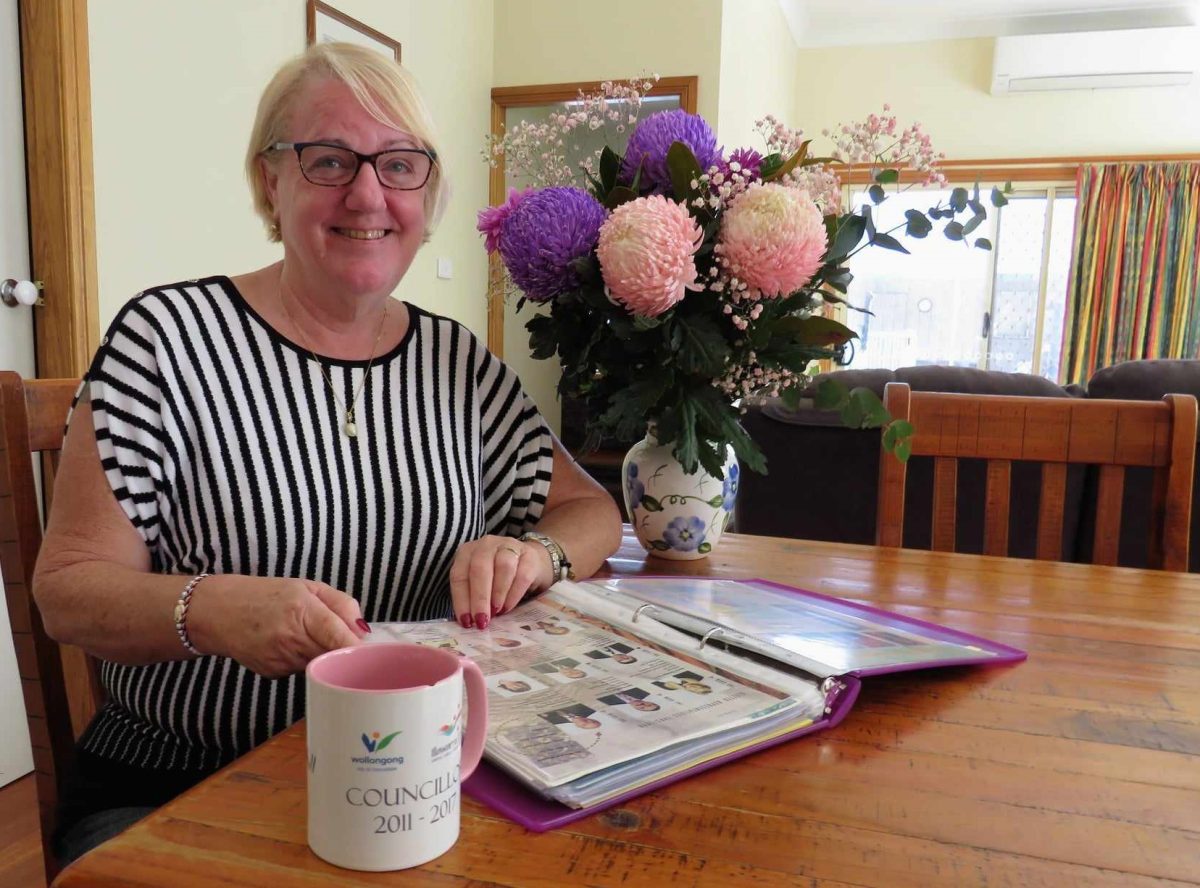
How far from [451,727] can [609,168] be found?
76 cm

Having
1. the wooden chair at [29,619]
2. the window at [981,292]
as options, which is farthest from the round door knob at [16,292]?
the window at [981,292]

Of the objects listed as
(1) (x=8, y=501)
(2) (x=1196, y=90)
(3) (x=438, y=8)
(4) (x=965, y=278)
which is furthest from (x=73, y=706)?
(2) (x=1196, y=90)

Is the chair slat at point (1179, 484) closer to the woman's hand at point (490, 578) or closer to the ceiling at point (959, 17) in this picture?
the woman's hand at point (490, 578)

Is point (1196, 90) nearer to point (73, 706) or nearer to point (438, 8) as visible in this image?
point (438, 8)

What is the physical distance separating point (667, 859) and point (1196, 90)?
6.97m

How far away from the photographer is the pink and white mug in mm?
447

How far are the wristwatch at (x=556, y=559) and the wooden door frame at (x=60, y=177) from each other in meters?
1.50

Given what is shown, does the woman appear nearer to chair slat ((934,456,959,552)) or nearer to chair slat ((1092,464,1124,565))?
chair slat ((934,456,959,552))

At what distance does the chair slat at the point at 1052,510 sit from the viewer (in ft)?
4.43

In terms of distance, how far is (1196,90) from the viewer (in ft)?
19.2

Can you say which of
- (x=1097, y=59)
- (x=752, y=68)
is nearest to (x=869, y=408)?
(x=752, y=68)

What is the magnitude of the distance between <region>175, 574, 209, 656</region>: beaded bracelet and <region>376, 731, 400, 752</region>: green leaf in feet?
1.27

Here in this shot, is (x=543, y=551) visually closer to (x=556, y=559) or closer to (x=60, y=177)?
Result: (x=556, y=559)

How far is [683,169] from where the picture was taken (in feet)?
3.19
